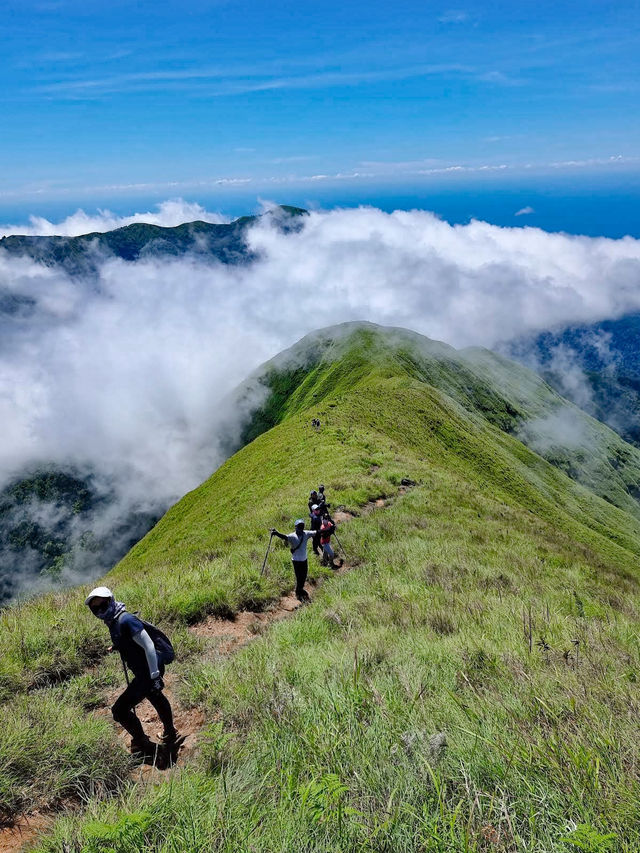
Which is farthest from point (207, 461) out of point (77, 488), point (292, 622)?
point (292, 622)

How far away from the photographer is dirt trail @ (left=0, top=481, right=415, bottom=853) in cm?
416

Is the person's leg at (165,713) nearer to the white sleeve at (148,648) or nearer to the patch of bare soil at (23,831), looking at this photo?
the white sleeve at (148,648)

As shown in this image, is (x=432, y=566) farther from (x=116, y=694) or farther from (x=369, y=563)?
(x=116, y=694)

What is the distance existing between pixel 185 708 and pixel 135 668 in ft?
4.17

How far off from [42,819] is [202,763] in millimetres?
1544

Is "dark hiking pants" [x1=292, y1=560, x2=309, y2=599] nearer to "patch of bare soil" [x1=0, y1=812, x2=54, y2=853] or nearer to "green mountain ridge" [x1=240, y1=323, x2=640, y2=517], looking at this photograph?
"patch of bare soil" [x1=0, y1=812, x2=54, y2=853]

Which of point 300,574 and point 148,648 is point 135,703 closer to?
point 148,648

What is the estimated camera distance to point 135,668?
559cm

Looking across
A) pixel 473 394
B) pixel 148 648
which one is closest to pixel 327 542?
pixel 148 648

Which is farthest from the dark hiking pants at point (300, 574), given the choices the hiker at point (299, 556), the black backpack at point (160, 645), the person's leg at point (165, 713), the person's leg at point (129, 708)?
the person's leg at point (129, 708)

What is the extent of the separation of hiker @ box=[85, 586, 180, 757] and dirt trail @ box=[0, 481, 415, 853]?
1.06 ft

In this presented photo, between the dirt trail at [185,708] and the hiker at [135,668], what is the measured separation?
1.06 ft

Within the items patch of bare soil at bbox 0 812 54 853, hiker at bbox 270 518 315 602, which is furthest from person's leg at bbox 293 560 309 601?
patch of bare soil at bbox 0 812 54 853

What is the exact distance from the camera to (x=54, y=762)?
4727 millimetres
